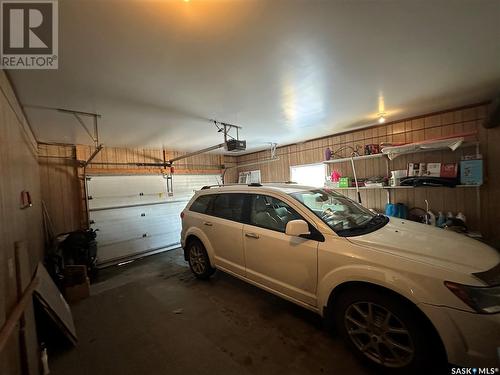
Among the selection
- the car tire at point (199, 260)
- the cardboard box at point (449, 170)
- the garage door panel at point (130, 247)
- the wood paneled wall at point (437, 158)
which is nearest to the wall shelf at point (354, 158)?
the wood paneled wall at point (437, 158)

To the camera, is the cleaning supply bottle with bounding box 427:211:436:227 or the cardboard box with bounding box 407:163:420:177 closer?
the cleaning supply bottle with bounding box 427:211:436:227

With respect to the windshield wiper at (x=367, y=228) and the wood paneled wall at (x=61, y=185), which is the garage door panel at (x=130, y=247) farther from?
the windshield wiper at (x=367, y=228)

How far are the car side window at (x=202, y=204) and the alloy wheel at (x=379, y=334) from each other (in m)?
2.30

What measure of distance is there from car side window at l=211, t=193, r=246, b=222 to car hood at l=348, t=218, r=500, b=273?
141 cm

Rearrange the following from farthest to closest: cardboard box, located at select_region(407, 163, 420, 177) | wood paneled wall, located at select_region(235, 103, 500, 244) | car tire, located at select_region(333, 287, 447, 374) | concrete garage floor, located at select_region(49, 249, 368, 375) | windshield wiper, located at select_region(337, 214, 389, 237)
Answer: cardboard box, located at select_region(407, 163, 420, 177), wood paneled wall, located at select_region(235, 103, 500, 244), windshield wiper, located at select_region(337, 214, 389, 237), concrete garage floor, located at select_region(49, 249, 368, 375), car tire, located at select_region(333, 287, 447, 374)

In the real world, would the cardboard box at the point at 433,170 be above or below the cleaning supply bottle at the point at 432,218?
above

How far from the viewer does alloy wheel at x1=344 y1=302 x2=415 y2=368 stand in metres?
1.48

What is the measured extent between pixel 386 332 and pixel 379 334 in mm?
61

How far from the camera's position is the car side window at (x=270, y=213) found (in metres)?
2.25

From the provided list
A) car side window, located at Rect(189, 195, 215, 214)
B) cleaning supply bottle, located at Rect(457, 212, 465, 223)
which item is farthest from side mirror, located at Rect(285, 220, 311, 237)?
cleaning supply bottle, located at Rect(457, 212, 465, 223)

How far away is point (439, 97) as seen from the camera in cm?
286

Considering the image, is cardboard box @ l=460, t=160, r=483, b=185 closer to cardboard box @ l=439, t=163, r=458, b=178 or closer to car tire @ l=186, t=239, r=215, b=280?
cardboard box @ l=439, t=163, r=458, b=178

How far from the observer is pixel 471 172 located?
10.0 ft

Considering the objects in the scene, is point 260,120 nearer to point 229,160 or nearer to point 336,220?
point 336,220
